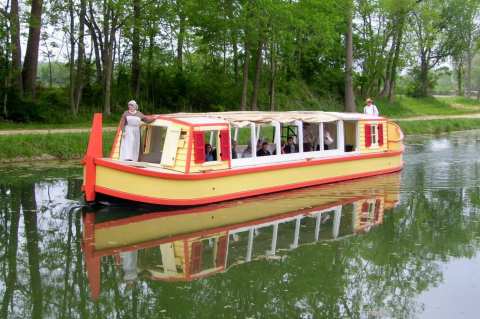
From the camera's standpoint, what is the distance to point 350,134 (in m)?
20.2

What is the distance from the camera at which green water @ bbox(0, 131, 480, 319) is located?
8.62 metres

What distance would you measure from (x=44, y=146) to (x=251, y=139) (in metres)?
8.64

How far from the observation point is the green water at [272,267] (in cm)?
862

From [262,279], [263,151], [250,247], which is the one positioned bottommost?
[262,279]

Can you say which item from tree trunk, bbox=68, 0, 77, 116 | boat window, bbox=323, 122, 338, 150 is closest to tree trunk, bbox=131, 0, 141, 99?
tree trunk, bbox=68, 0, 77, 116

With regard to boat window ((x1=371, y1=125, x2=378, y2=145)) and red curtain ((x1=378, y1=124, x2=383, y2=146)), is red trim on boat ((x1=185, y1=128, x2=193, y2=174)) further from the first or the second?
red curtain ((x1=378, y1=124, x2=383, y2=146))

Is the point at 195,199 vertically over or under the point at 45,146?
under

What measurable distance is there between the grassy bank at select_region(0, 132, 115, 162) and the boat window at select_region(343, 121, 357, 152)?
7744 mm

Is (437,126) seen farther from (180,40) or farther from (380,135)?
(380,135)

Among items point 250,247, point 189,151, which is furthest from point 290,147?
point 250,247

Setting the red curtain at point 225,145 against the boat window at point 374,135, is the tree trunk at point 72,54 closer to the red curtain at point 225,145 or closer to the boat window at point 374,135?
the boat window at point 374,135

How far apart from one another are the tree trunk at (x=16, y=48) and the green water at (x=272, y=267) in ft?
34.5

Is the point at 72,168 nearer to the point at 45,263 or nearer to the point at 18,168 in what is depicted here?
the point at 18,168

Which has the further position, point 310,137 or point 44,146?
point 44,146
